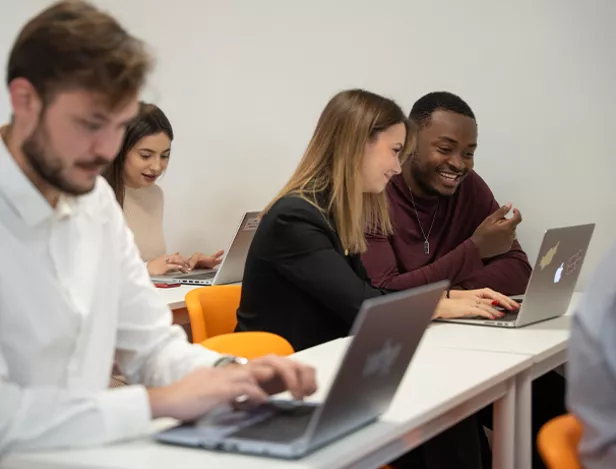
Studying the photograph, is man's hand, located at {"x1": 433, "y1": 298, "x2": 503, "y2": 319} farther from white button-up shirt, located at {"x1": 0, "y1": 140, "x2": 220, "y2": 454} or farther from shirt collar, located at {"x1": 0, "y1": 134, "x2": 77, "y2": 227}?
shirt collar, located at {"x1": 0, "y1": 134, "x2": 77, "y2": 227}

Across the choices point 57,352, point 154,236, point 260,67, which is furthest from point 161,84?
point 57,352

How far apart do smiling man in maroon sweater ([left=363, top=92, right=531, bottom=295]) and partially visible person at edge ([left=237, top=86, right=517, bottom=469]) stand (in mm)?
472

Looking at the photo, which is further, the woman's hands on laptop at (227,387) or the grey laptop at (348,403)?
the woman's hands on laptop at (227,387)

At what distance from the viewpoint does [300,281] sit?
2307mm

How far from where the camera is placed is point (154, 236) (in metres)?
3.73

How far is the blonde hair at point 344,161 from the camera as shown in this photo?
2395mm

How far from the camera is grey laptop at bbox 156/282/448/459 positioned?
121 cm

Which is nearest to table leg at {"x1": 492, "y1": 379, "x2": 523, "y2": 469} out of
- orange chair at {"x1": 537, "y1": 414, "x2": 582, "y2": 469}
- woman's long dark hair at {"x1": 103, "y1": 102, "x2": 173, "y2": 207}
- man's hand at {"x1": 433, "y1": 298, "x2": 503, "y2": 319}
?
orange chair at {"x1": 537, "y1": 414, "x2": 582, "y2": 469}

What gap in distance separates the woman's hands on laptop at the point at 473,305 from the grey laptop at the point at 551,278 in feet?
0.06

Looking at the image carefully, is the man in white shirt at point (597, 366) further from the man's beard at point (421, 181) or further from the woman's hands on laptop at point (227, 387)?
the man's beard at point (421, 181)

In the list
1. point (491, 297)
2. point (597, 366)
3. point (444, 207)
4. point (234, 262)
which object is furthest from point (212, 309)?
point (597, 366)

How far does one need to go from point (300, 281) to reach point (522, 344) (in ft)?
1.87

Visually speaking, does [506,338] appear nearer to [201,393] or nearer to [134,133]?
[201,393]

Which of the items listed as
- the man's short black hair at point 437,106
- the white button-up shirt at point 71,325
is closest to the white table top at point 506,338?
the white button-up shirt at point 71,325
